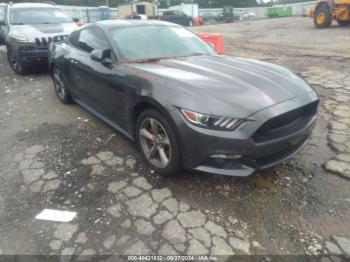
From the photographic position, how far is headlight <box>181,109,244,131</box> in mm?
2387

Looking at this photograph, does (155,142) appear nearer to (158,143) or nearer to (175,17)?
(158,143)

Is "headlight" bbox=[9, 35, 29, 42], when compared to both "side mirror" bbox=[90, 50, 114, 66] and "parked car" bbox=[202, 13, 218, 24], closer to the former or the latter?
"side mirror" bbox=[90, 50, 114, 66]

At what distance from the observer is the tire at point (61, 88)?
504 centimetres

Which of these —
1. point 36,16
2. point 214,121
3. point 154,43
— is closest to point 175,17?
point 36,16

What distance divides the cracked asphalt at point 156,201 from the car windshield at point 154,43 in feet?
3.90

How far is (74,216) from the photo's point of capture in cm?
257

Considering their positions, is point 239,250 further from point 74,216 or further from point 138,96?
point 138,96

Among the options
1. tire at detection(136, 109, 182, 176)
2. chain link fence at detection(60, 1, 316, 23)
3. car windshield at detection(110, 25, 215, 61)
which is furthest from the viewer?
chain link fence at detection(60, 1, 316, 23)

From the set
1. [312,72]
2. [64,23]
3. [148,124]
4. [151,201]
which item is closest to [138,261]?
[151,201]

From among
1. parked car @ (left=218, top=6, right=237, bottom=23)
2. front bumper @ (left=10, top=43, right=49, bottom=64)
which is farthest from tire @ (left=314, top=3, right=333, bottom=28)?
parked car @ (left=218, top=6, right=237, bottom=23)

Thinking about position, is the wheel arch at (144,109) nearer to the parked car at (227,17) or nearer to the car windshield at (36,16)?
the car windshield at (36,16)

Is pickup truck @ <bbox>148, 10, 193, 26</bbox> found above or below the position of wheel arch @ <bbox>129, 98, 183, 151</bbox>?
above

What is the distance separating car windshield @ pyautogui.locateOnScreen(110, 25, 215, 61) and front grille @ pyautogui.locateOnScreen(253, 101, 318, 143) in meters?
1.67

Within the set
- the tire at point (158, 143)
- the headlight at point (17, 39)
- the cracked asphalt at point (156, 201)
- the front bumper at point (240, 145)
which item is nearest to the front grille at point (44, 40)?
the headlight at point (17, 39)
